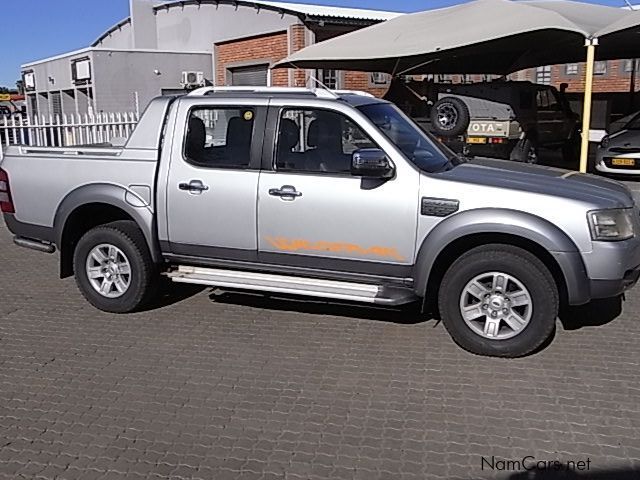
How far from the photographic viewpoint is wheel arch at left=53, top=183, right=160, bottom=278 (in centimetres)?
551

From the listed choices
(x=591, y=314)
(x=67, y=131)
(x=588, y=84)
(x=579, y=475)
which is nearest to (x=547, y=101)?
(x=588, y=84)

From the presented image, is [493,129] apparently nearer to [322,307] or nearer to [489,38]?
[489,38]


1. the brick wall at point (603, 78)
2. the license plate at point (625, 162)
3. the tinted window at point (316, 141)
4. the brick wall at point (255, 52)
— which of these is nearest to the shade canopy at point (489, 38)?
the license plate at point (625, 162)

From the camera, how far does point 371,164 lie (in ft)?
15.4

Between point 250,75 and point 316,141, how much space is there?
60.7ft

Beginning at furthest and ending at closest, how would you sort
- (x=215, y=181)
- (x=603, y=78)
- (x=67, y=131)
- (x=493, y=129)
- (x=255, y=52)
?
(x=603, y=78)
(x=255, y=52)
(x=493, y=129)
(x=67, y=131)
(x=215, y=181)

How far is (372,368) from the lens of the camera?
4605 mm

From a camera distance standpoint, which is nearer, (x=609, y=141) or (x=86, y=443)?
(x=86, y=443)

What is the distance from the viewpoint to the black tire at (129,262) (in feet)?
18.5

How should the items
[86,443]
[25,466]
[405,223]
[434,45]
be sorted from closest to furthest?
[25,466] < [86,443] < [405,223] < [434,45]

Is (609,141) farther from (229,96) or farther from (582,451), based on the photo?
(582,451)

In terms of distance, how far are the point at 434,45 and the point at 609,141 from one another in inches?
169

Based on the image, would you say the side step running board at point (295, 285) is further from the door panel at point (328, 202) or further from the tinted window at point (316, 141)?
the tinted window at point (316, 141)

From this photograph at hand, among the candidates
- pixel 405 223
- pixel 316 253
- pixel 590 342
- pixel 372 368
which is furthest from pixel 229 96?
pixel 590 342
